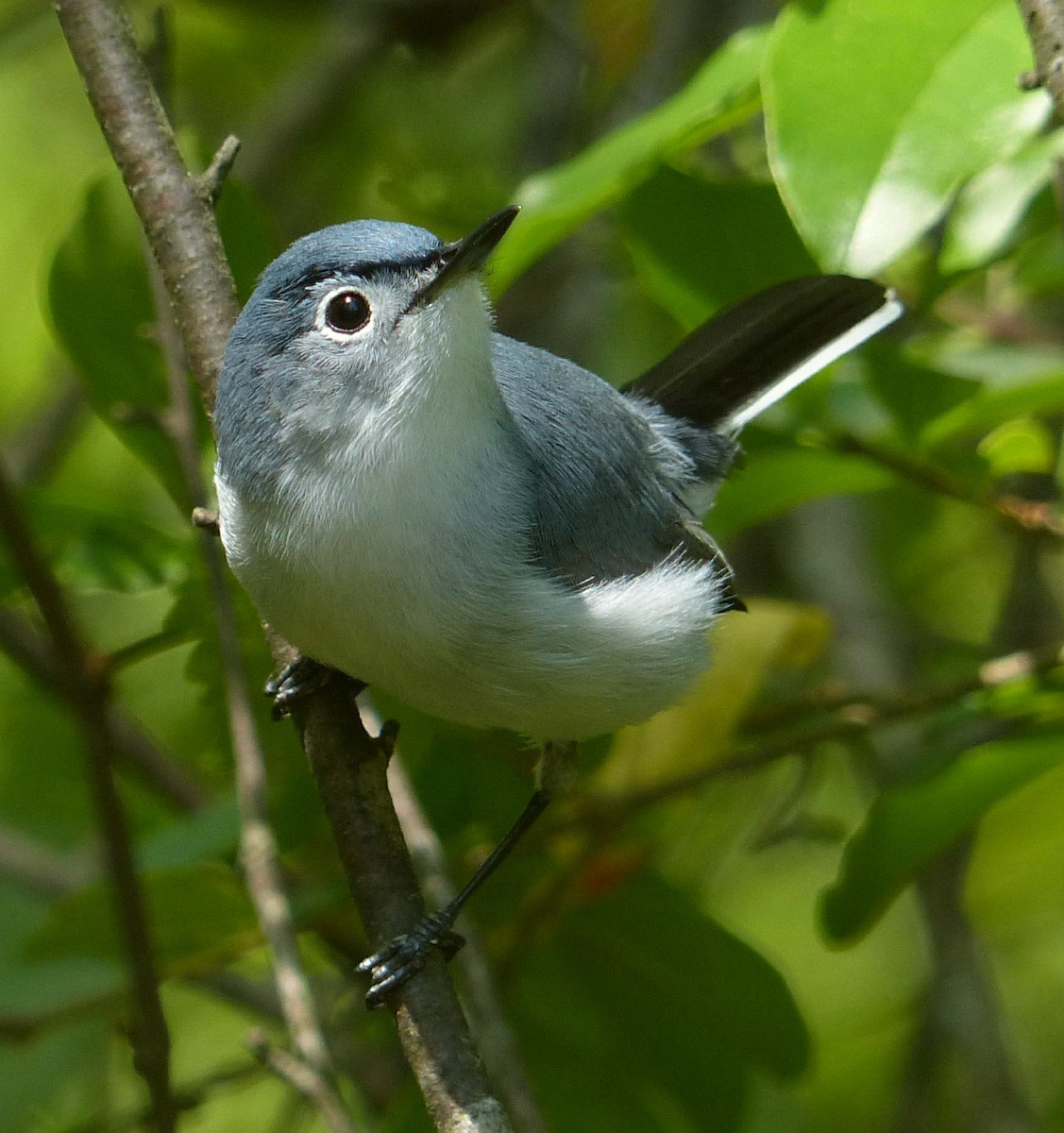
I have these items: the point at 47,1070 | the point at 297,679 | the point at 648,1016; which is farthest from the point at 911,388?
the point at 47,1070

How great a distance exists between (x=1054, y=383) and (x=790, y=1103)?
1.58m

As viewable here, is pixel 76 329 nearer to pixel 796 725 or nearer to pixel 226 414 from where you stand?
pixel 226 414

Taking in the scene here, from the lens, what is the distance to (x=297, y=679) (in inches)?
87.4

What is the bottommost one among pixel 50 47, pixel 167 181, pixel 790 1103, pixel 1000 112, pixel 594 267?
pixel 790 1103

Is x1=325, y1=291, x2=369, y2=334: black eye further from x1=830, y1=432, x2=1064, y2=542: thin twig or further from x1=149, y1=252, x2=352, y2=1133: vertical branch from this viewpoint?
x1=830, y1=432, x2=1064, y2=542: thin twig

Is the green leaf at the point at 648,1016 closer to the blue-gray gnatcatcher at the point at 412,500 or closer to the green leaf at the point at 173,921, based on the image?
the blue-gray gnatcatcher at the point at 412,500

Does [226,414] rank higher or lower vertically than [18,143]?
lower

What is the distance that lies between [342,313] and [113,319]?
54 cm

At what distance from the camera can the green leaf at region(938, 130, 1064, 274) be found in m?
2.33

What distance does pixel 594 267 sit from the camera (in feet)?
13.7

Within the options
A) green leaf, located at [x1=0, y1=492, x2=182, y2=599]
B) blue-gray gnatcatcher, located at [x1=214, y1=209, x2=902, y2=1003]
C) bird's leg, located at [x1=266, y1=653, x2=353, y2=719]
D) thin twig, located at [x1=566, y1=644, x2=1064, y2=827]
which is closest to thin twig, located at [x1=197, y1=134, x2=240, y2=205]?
blue-gray gnatcatcher, located at [x1=214, y1=209, x2=902, y2=1003]

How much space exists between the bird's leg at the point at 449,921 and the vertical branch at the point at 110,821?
270 millimetres

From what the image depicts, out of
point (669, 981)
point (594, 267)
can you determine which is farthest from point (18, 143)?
point (669, 981)

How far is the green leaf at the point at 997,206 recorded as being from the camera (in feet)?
7.65
